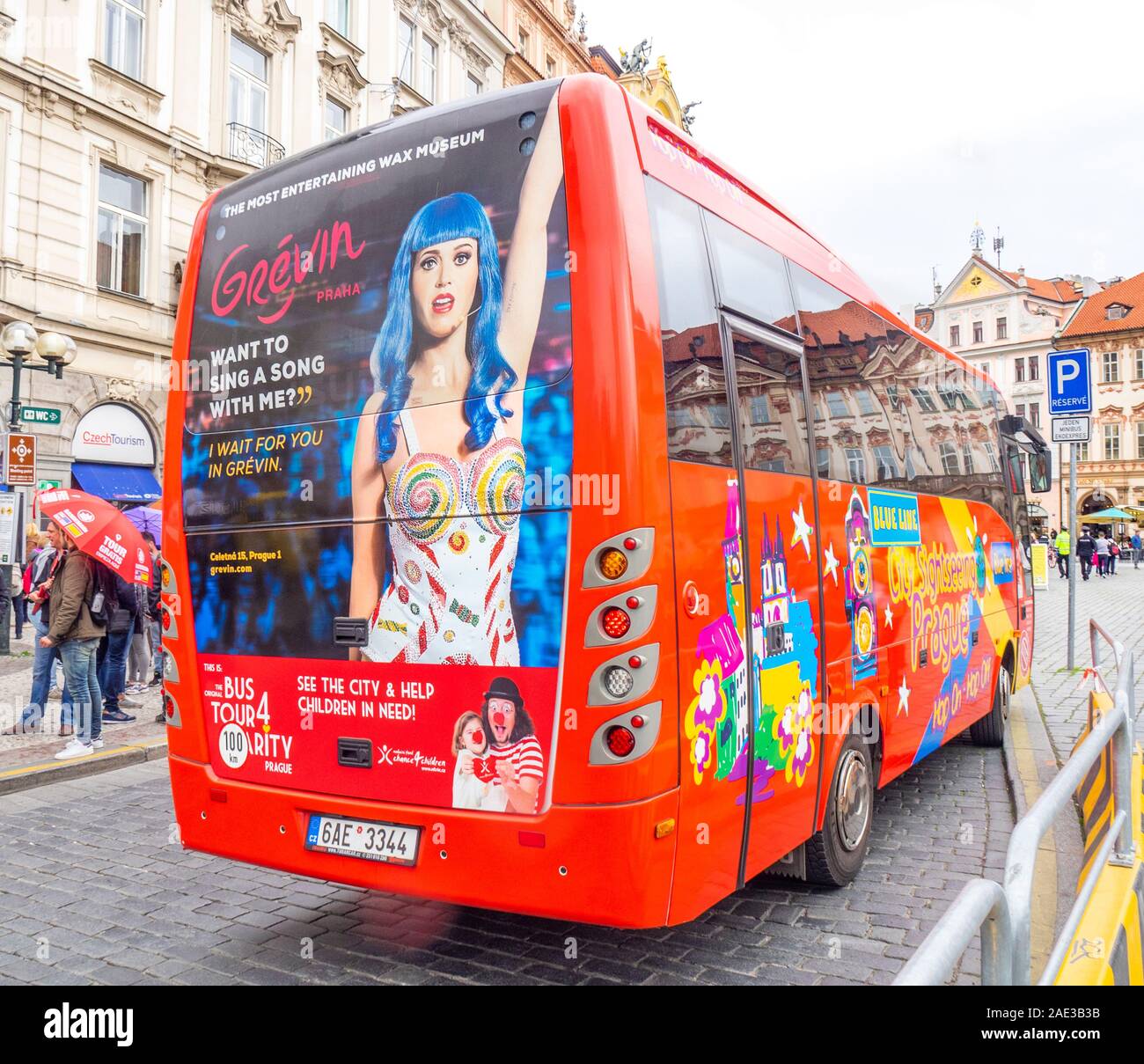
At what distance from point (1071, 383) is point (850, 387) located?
25.4 feet

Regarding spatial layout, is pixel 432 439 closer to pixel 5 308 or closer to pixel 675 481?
pixel 675 481

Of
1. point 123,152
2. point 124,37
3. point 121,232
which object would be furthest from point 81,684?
point 124,37

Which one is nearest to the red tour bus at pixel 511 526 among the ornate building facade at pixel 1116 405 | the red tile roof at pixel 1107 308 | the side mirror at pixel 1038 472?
the side mirror at pixel 1038 472

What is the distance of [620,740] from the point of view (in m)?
3.37

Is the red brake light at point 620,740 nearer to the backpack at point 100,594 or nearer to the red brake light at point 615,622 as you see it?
the red brake light at point 615,622

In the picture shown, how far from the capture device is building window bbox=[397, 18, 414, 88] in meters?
27.3

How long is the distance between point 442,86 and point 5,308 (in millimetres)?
16662

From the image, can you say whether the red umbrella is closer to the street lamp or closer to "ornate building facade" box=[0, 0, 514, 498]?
the street lamp

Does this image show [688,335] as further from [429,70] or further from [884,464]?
[429,70]

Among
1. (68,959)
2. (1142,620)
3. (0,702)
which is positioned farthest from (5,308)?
(1142,620)

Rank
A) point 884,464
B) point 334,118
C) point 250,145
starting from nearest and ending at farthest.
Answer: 1. point 884,464
2. point 250,145
3. point 334,118

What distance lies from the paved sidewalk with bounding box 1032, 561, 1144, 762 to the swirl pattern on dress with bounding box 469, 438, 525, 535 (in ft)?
18.9

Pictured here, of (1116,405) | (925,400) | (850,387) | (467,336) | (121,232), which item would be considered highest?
(1116,405)
